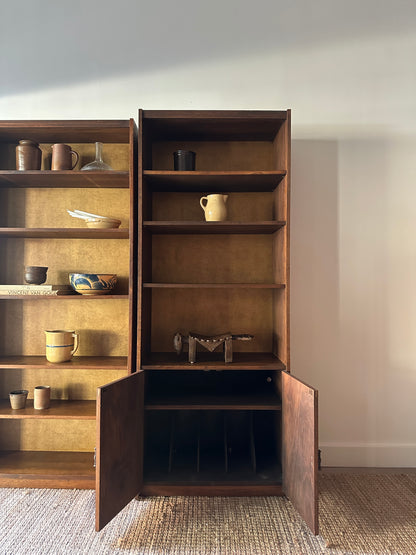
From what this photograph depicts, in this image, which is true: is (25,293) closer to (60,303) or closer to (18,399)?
(60,303)

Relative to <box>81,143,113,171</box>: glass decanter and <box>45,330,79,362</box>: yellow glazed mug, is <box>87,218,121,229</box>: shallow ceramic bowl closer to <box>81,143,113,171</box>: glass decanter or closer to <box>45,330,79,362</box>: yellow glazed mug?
<box>81,143,113,171</box>: glass decanter

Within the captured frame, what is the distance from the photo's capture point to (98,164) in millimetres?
1983

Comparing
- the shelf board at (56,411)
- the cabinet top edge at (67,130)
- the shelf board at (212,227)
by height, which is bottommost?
the shelf board at (56,411)

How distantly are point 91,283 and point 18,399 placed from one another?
69 centimetres

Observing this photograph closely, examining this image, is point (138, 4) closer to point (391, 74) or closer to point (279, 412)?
point (391, 74)

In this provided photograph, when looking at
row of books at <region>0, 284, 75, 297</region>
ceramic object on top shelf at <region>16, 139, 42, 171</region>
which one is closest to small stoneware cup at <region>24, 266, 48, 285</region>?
row of books at <region>0, 284, 75, 297</region>

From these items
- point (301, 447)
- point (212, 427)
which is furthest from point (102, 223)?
point (301, 447)

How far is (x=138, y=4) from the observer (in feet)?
7.33

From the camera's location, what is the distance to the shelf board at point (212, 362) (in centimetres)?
182

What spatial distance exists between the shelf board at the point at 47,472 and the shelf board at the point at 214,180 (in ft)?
4.78

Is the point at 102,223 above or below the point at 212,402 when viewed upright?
above

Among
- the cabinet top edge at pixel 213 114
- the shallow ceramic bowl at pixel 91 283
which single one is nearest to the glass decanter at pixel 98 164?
the cabinet top edge at pixel 213 114

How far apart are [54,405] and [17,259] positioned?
81 centimetres

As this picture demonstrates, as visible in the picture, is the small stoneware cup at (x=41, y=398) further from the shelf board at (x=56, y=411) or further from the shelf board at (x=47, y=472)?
the shelf board at (x=47, y=472)
